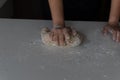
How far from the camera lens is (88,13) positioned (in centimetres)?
116

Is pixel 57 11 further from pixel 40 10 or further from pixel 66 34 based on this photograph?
pixel 40 10

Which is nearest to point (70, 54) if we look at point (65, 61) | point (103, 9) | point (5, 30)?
point (65, 61)

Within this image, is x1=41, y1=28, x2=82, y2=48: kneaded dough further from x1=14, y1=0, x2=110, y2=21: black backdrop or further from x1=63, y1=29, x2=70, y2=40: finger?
x1=14, y1=0, x2=110, y2=21: black backdrop

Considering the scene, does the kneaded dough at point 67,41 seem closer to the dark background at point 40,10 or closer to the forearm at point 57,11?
the forearm at point 57,11

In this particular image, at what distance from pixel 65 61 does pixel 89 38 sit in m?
0.18

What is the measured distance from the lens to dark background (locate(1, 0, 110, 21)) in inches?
45.9

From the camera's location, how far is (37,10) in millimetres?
1328

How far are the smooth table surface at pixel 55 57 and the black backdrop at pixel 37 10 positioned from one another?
21 cm

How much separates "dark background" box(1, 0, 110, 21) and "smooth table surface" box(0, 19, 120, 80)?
0.17 m

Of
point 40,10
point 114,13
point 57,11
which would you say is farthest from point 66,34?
point 40,10

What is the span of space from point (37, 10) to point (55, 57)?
571 millimetres

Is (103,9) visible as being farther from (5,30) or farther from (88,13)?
(5,30)

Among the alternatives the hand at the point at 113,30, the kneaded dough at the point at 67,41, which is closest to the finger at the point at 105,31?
the hand at the point at 113,30

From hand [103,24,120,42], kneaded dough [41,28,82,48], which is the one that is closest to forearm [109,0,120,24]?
hand [103,24,120,42]
